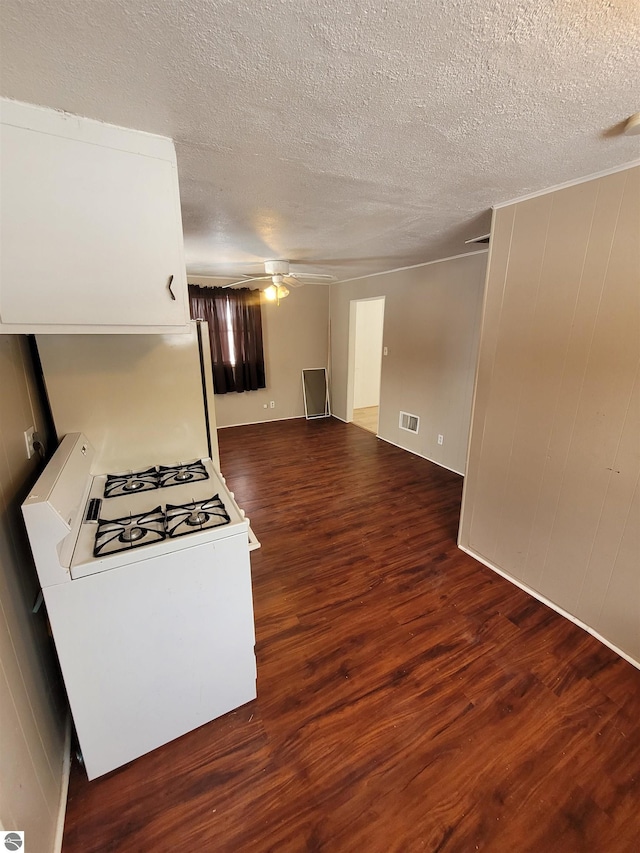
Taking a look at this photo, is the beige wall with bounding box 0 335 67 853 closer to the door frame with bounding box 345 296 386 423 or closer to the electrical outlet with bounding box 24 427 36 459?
the electrical outlet with bounding box 24 427 36 459

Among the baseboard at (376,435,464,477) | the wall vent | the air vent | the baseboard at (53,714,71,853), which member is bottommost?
the baseboard at (53,714,71,853)

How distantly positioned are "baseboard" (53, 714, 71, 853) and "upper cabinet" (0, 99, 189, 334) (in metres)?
1.64

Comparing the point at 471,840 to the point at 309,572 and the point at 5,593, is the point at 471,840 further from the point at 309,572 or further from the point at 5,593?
the point at 5,593

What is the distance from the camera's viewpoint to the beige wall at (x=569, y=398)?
1.62 m

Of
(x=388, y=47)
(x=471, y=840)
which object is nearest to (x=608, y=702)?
(x=471, y=840)

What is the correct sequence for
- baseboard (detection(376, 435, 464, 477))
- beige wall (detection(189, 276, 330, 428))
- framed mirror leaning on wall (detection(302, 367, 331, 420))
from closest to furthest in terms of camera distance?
1. baseboard (detection(376, 435, 464, 477))
2. beige wall (detection(189, 276, 330, 428))
3. framed mirror leaning on wall (detection(302, 367, 331, 420))

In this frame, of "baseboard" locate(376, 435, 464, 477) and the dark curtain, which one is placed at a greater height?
the dark curtain

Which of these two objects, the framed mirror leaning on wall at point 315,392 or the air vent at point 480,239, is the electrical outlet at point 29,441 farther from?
the framed mirror leaning on wall at point 315,392

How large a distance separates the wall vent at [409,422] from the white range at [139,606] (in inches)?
132

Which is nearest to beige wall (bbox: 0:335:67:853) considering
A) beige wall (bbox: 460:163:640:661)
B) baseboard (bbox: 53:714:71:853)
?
baseboard (bbox: 53:714:71:853)

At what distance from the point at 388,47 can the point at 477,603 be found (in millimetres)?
2576

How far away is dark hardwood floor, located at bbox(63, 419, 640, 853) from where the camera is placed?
1.19 m

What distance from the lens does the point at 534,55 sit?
89 centimetres

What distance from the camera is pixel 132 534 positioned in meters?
1.31
